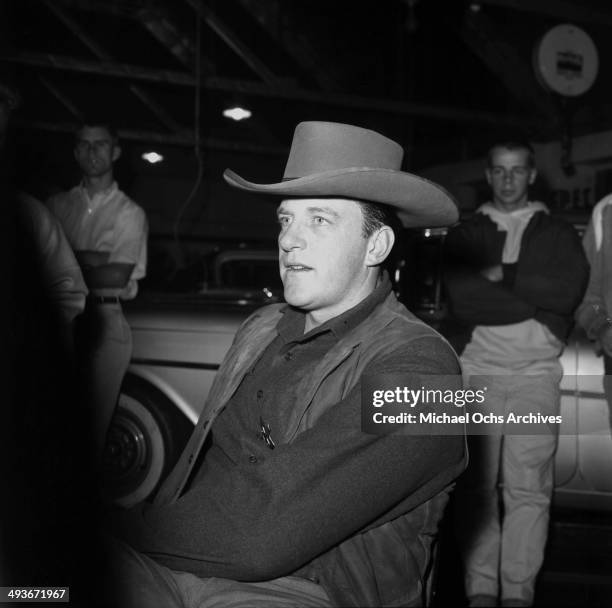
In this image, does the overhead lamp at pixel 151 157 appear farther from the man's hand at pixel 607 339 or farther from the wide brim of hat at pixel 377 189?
the wide brim of hat at pixel 377 189

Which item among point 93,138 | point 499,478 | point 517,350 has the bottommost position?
point 499,478

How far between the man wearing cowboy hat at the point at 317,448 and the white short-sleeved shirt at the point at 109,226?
175cm

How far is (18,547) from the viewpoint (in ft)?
4.67

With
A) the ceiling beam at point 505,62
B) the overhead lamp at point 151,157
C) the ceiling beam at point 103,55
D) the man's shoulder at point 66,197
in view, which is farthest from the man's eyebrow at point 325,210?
the overhead lamp at point 151,157

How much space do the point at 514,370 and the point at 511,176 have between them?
0.73m

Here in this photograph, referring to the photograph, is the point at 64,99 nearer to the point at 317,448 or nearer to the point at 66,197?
the point at 66,197

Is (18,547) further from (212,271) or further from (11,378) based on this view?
(212,271)

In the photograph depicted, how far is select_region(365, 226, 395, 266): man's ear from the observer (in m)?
1.62

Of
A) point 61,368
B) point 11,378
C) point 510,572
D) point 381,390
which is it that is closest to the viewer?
point 381,390

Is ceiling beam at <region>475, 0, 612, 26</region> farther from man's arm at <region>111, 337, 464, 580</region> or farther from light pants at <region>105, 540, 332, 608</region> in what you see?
light pants at <region>105, 540, 332, 608</region>

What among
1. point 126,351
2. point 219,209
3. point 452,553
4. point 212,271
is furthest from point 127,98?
point 452,553

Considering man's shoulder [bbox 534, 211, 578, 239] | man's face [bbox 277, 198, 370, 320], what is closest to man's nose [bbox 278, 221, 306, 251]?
man's face [bbox 277, 198, 370, 320]

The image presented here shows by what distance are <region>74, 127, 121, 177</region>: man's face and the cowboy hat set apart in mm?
1939

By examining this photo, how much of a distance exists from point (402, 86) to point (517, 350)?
6.10 m
